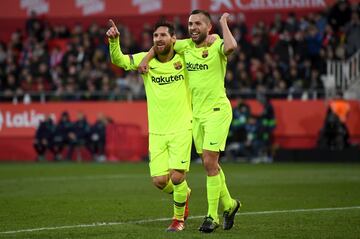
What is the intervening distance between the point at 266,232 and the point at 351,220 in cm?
150

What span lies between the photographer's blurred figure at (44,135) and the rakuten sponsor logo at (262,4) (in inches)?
285

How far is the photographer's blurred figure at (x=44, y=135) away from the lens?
2772 cm

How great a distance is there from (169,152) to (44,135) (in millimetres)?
18022

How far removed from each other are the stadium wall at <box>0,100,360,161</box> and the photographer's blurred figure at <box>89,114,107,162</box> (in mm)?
252

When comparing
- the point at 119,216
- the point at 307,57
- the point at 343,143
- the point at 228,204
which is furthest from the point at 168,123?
the point at 307,57

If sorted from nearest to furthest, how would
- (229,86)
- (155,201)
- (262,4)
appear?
(155,201) < (229,86) < (262,4)

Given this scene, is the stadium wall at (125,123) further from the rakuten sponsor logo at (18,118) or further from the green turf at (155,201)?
the green turf at (155,201)

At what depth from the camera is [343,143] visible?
81.6 ft

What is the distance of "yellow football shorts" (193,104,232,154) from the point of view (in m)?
9.89

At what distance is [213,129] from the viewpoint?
9.91m

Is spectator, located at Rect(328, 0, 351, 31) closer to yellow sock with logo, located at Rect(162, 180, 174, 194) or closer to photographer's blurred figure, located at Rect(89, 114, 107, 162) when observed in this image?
photographer's blurred figure, located at Rect(89, 114, 107, 162)

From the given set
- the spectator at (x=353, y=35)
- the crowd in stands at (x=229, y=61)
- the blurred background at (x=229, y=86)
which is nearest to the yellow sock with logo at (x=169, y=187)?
the blurred background at (x=229, y=86)

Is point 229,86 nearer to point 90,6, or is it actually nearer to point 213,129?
point 90,6

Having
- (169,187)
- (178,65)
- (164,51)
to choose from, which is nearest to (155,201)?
(169,187)
